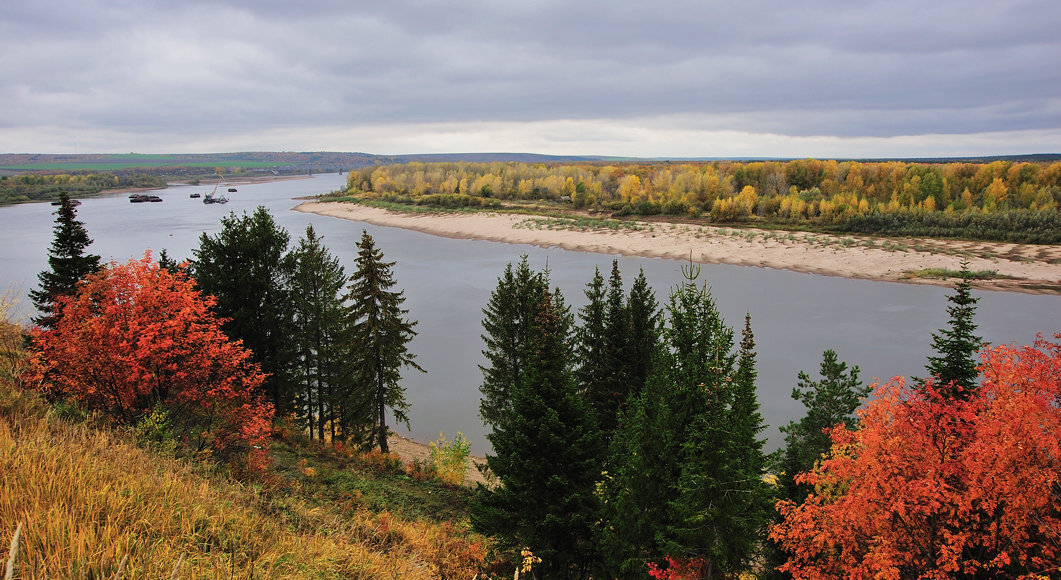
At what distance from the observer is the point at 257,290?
19.1 meters

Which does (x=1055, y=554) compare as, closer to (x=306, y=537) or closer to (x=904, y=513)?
(x=904, y=513)

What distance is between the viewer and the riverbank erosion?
149 feet

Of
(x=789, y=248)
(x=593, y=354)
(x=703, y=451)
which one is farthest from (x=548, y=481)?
(x=789, y=248)

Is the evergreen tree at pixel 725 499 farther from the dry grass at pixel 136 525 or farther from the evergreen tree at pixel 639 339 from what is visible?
the evergreen tree at pixel 639 339

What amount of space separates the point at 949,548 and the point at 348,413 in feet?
58.1

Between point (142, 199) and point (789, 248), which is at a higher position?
point (142, 199)

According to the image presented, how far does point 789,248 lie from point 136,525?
60051 millimetres

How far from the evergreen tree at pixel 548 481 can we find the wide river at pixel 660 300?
29.9 ft

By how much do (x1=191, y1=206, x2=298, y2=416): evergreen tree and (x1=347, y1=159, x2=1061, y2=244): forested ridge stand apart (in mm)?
65460

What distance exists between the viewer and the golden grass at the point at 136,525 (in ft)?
12.0

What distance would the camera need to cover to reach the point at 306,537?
6.07m

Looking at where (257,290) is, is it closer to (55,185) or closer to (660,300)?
(660,300)

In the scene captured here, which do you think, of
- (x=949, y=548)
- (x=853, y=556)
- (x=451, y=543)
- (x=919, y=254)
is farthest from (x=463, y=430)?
(x=919, y=254)

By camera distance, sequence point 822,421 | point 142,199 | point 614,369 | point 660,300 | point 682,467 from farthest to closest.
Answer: point 142,199 → point 660,300 → point 614,369 → point 822,421 → point 682,467
